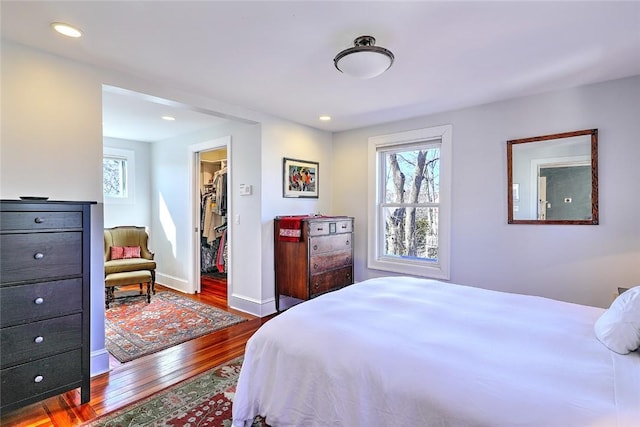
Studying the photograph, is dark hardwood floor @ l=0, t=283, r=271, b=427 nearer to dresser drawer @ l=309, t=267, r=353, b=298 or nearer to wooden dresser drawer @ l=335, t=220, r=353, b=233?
dresser drawer @ l=309, t=267, r=353, b=298

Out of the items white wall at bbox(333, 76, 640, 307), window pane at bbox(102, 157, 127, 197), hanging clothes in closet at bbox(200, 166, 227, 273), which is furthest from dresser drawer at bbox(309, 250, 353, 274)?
window pane at bbox(102, 157, 127, 197)

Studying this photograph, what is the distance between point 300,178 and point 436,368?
10.3 feet

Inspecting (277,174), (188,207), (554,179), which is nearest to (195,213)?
(188,207)

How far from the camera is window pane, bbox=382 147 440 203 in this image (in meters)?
3.77

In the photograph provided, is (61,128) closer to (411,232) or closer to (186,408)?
(186,408)

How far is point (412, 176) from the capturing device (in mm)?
3963

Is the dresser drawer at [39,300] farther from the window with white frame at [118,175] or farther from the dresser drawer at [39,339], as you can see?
the window with white frame at [118,175]

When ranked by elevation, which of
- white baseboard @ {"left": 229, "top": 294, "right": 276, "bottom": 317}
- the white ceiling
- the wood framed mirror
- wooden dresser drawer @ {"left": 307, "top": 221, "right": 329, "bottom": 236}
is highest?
the white ceiling

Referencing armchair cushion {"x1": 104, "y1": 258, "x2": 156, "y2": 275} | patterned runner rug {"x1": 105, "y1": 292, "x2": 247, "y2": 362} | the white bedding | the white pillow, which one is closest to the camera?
the white bedding

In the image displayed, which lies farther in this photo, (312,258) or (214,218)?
(214,218)

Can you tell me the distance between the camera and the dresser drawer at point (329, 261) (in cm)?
349

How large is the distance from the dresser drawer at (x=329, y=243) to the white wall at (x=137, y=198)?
3369mm

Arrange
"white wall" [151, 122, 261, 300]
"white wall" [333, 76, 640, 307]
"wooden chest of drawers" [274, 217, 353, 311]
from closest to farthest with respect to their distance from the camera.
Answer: "white wall" [333, 76, 640, 307], "wooden chest of drawers" [274, 217, 353, 311], "white wall" [151, 122, 261, 300]

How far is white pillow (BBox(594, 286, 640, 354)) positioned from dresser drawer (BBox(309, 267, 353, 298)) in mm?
2451
